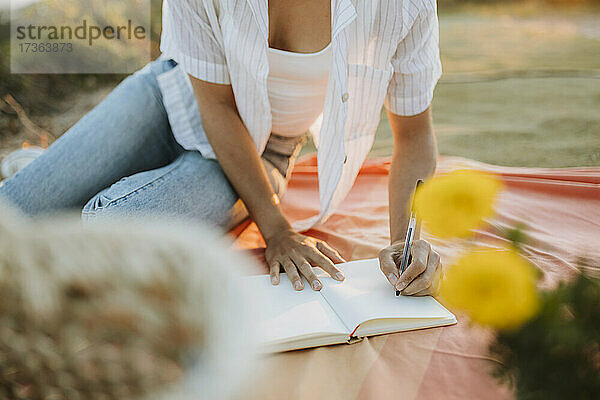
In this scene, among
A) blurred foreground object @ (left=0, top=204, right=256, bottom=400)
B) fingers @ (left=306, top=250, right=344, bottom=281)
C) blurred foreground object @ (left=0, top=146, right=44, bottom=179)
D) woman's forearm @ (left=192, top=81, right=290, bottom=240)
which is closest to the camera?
blurred foreground object @ (left=0, top=204, right=256, bottom=400)

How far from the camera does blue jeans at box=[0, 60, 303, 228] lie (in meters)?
1.05

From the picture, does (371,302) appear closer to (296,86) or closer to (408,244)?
(408,244)

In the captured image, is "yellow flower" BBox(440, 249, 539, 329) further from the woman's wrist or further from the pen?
the woman's wrist

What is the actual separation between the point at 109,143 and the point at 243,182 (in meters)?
0.31

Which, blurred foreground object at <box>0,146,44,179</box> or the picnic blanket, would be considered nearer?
the picnic blanket

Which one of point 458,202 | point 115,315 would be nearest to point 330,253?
point 458,202

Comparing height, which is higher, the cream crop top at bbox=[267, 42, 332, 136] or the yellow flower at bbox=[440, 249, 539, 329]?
the yellow flower at bbox=[440, 249, 539, 329]

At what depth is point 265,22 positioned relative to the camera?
3.32 feet

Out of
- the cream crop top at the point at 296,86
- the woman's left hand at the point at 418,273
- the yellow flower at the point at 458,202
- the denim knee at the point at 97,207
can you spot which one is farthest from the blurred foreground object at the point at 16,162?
the yellow flower at the point at 458,202

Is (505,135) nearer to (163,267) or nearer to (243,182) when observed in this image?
(243,182)

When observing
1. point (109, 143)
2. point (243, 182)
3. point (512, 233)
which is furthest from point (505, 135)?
point (512, 233)

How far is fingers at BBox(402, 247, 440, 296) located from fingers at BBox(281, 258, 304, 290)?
0.51 feet

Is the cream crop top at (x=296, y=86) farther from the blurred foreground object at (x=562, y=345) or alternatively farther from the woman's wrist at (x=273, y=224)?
the blurred foreground object at (x=562, y=345)

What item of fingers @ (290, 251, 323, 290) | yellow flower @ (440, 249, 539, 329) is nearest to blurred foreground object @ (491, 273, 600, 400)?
yellow flower @ (440, 249, 539, 329)
